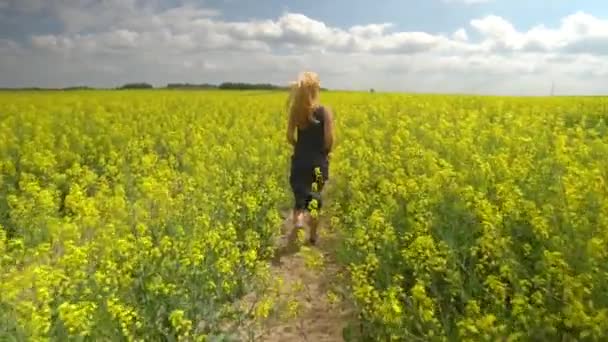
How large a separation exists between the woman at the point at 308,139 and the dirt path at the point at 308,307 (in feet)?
2.33

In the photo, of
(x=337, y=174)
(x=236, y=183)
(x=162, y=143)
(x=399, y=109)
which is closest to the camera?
(x=236, y=183)

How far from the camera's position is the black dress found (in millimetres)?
7691

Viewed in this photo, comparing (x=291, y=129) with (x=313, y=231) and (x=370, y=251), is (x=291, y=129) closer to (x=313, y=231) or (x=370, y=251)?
(x=313, y=231)

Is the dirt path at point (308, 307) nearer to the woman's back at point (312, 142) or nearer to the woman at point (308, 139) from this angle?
the woman at point (308, 139)

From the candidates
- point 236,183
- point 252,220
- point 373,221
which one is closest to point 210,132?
point 236,183

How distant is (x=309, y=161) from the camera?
305 inches

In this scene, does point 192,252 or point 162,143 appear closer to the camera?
point 192,252

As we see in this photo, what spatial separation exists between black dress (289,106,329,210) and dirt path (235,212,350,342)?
0.73 meters

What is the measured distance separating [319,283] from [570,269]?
3.09 metres

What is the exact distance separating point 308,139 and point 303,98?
0.48 meters

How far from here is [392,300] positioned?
155 inches

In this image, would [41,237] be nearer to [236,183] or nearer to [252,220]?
[252,220]

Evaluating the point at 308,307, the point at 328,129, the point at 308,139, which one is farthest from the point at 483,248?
the point at 308,139


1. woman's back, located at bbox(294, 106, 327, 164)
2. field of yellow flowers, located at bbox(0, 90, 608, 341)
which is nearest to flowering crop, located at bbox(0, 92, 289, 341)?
field of yellow flowers, located at bbox(0, 90, 608, 341)
